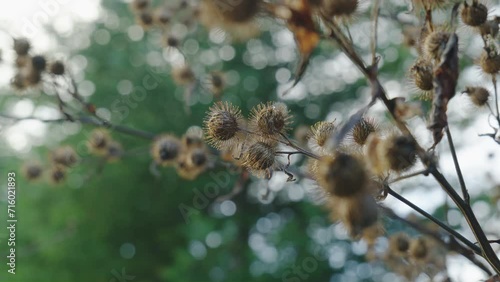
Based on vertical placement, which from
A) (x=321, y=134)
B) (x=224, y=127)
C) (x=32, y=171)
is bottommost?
(x=321, y=134)

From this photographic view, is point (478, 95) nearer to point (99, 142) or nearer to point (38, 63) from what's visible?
point (38, 63)

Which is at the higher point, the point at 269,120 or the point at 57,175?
the point at 57,175

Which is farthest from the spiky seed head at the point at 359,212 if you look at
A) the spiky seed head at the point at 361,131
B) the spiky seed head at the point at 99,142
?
the spiky seed head at the point at 99,142

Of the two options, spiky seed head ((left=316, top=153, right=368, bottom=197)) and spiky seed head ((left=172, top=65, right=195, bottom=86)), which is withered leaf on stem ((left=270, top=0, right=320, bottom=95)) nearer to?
spiky seed head ((left=316, top=153, right=368, bottom=197))

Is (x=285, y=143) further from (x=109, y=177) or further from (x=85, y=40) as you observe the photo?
(x=85, y=40)

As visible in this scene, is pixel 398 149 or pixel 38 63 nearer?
pixel 398 149

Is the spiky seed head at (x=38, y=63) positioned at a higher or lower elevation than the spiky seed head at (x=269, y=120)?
higher

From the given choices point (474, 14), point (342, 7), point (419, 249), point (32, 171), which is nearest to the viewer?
point (342, 7)

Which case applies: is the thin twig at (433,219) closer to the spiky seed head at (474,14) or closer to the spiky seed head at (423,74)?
the spiky seed head at (423,74)

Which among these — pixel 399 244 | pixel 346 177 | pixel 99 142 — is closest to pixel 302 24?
pixel 346 177
